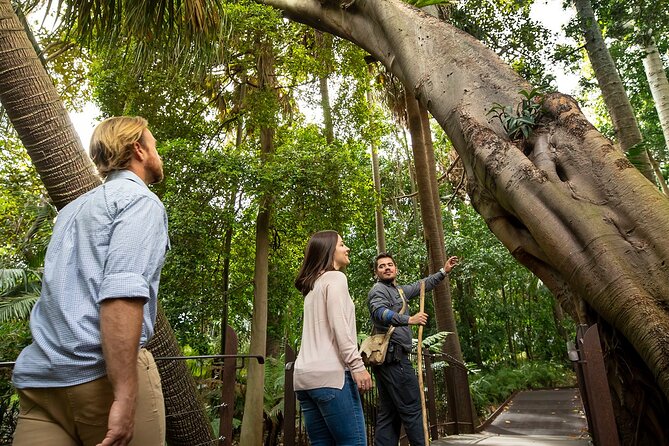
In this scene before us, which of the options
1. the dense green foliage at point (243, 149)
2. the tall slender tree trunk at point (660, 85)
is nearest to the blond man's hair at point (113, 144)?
the dense green foliage at point (243, 149)

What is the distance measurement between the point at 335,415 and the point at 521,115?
3137mm

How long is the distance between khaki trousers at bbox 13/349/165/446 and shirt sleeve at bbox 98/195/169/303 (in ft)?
0.75

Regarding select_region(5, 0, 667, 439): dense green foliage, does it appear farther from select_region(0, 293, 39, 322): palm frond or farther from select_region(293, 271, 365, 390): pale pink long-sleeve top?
select_region(293, 271, 365, 390): pale pink long-sleeve top

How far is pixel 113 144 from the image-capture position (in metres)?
1.67

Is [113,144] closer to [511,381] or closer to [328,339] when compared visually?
[328,339]

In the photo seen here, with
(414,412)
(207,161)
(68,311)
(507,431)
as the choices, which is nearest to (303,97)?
(207,161)

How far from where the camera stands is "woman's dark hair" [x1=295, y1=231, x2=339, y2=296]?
10.3ft

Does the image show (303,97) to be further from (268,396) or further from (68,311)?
(68,311)

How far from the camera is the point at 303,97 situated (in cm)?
1322

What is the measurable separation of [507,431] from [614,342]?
6.27 meters

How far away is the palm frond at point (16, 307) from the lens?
702cm

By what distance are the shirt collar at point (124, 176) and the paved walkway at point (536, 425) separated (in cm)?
534

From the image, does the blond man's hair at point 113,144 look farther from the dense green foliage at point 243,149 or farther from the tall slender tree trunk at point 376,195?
the tall slender tree trunk at point 376,195

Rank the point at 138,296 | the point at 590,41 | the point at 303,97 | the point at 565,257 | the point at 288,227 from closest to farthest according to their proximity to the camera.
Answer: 1. the point at 138,296
2. the point at 565,257
3. the point at 590,41
4. the point at 288,227
5. the point at 303,97
